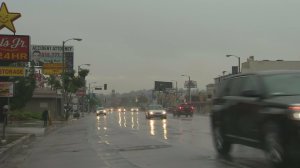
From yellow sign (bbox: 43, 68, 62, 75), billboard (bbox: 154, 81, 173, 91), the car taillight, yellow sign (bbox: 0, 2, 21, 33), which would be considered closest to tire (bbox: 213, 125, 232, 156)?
the car taillight

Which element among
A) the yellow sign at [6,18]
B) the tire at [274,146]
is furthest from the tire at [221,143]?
the yellow sign at [6,18]

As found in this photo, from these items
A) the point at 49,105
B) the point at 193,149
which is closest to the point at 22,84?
the point at 49,105

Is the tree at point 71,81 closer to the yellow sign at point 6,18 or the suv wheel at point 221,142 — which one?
the yellow sign at point 6,18

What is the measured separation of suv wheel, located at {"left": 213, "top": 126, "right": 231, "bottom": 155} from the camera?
1339cm

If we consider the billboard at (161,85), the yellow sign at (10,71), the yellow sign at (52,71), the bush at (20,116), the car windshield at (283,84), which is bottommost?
the bush at (20,116)

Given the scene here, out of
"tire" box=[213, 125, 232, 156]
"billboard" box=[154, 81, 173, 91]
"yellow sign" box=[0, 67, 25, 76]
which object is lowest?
"tire" box=[213, 125, 232, 156]

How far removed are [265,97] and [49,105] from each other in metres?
60.5

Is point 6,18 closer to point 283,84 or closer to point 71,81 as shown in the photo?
point 283,84

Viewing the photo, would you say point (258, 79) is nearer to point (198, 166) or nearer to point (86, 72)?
point (198, 166)

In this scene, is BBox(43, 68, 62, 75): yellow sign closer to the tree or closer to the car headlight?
the tree

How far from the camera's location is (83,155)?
15289mm

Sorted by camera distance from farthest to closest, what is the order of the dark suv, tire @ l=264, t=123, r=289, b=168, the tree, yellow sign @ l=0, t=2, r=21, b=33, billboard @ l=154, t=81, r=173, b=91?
billboard @ l=154, t=81, r=173, b=91, the tree, yellow sign @ l=0, t=2, r=21, b=33, tire @ l=264, t=123, r=289, b=168, the dark suv

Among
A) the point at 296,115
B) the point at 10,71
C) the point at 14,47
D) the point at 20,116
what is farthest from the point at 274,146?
the point at 20,116

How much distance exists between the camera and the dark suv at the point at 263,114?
9719 millimetres
